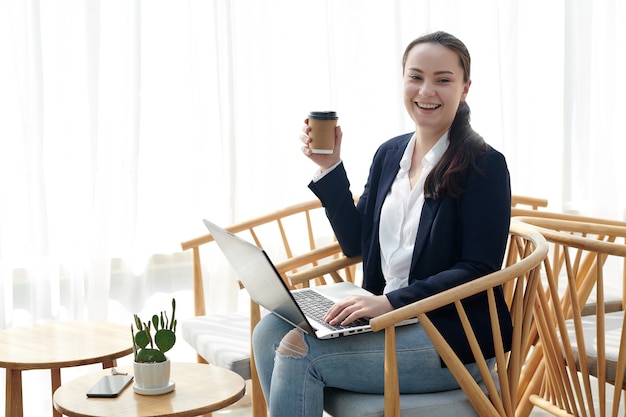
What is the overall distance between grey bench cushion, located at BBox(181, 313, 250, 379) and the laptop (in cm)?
20

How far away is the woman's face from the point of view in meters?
2.05

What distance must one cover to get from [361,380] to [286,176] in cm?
204

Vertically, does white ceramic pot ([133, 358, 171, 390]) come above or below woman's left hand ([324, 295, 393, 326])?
below

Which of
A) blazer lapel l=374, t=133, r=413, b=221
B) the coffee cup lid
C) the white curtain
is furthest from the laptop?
the white curtain

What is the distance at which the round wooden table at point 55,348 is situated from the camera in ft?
7.20

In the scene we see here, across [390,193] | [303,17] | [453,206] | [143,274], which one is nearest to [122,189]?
[143,274]

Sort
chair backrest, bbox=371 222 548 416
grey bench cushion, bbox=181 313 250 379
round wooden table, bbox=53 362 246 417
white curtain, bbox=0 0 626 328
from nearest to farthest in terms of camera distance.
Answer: chair backrest, bbox=371 222 548 416 → round wooden table, bbox=53 362 246 417 → grey bench cushion, bbox=181 313 250 379 → white curtain, bbox=0 0 626 328

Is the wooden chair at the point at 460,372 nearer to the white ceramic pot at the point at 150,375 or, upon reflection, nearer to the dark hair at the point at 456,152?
the dark hair at the point at 456,152

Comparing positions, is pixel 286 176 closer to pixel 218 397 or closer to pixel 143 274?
pixel 143 274

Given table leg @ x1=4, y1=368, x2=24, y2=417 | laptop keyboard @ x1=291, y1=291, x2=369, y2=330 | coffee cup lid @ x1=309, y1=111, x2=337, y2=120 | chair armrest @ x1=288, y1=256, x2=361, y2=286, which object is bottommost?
table leg @ x1=4, y1=368, x2=24, y2=417

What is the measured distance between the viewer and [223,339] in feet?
7.91

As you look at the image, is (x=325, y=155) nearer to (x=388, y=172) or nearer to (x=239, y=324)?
(x=388, y=172)

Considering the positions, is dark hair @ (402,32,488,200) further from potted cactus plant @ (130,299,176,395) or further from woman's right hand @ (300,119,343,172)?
potted cactus plant @ (130,299,176,395)

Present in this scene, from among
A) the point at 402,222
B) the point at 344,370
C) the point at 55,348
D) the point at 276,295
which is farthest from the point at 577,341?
the point at 55,348
